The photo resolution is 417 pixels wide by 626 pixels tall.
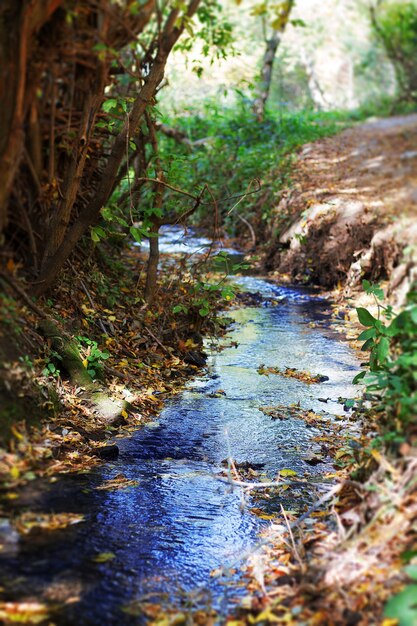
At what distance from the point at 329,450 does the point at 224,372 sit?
2142mm

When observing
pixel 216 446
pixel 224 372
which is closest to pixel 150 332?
pixel 224 372

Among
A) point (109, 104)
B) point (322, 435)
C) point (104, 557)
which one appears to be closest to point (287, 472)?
point (322, 435)

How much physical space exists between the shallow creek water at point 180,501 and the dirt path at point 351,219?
9.36 ft

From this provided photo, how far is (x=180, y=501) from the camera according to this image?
401cm

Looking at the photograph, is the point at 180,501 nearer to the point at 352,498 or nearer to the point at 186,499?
the point at 186,499

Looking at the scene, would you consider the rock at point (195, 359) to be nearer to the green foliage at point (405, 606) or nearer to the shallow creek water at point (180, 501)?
the shallow creek water at point (180, 501)

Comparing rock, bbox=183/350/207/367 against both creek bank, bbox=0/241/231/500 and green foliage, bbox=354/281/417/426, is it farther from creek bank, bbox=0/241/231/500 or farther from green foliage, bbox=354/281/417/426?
green foliage, bbox=354/281/417/426

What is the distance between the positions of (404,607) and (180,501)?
1.99 meters

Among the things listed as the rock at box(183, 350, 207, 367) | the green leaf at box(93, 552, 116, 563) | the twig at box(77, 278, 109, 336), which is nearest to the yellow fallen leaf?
the green leaf at box(93, 552, 116, 563)

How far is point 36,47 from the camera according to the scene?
3.30m

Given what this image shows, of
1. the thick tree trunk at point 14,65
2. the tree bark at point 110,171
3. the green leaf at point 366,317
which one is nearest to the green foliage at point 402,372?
Answer: the green leaf at point 366,317

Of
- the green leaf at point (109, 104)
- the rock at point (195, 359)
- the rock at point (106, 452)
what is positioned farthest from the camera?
the rock at point (195, 359)

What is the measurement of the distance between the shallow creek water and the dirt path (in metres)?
2.85

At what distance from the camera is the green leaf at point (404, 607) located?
2.16m
